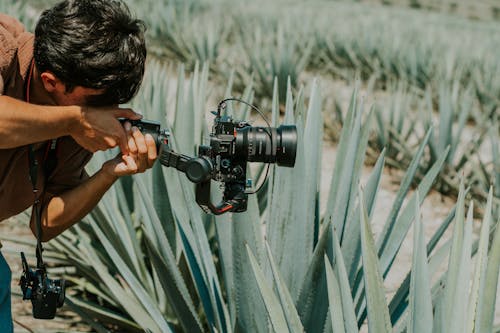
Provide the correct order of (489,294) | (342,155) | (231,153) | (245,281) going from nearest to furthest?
(489,294), (231,153), (245,281), (342,155)

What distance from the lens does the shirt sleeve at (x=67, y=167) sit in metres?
1.39

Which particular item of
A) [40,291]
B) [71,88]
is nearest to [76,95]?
[71,88]

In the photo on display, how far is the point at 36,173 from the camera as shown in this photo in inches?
49.9

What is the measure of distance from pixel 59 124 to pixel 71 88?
0.10 m

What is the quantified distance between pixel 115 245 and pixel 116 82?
966 mm

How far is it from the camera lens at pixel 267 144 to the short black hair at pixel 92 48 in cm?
24

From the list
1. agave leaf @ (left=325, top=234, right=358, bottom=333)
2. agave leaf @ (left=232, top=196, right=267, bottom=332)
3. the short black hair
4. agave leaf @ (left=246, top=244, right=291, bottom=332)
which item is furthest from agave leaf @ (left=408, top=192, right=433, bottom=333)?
the short black hair

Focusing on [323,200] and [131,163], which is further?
[323,200]

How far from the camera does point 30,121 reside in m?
1.09

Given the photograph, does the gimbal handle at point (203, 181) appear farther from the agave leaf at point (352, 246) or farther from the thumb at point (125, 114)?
the agave leaf at point (352, 246)

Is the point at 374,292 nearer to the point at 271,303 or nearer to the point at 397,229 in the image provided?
the point at 271,303

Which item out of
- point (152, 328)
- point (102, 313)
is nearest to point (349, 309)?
point (152, 328)

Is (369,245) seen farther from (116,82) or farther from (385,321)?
(116,82)

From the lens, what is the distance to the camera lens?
1.23 meters
